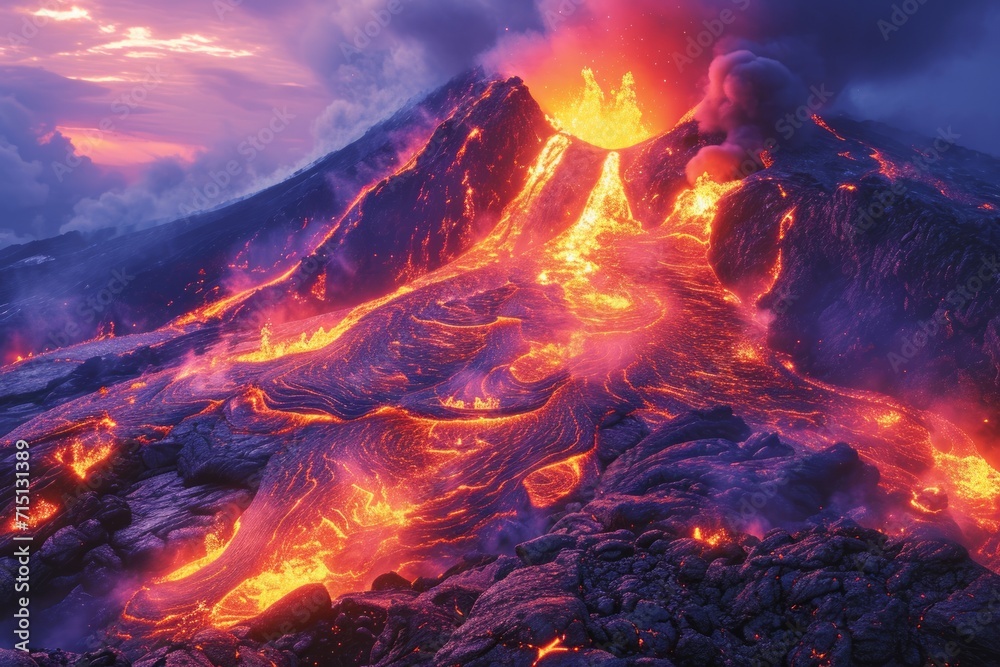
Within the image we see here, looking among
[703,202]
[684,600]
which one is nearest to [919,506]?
[684,600]

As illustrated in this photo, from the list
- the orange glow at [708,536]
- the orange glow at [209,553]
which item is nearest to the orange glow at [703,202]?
the orange glow at [708,536]

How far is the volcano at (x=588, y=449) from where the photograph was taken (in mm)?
7535

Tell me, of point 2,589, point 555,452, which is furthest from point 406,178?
point 2,589

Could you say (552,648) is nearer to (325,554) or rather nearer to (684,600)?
(684,600)

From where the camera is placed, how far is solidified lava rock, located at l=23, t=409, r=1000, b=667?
661cm

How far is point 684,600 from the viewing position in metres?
7.66

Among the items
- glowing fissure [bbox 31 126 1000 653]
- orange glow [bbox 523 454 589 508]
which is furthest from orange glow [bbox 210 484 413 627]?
orange glow [bbox 523 454 589 508]

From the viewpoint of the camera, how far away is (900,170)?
25250 millimetres

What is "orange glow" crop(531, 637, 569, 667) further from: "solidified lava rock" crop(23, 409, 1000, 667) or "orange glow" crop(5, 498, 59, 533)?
"orange glow" crop(5, 498, 59, 533)

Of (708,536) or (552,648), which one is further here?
(708,536)

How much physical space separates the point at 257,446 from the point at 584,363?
35.4 feet

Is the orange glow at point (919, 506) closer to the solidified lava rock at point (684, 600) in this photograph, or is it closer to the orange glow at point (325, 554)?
the solidified lava rock at point (684, 600)

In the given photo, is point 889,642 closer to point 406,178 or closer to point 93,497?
point 93,497

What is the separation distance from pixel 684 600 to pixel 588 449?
7.76 metres
